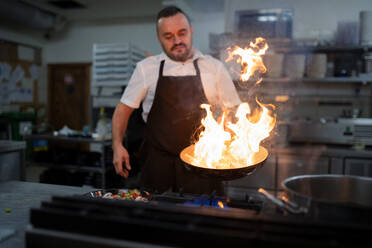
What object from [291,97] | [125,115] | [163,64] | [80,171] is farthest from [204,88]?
[80,171]

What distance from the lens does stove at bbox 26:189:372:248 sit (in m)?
0.65

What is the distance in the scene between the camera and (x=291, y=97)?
394 cm

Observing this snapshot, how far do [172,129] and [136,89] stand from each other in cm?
35

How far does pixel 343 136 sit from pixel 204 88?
86.4 inches

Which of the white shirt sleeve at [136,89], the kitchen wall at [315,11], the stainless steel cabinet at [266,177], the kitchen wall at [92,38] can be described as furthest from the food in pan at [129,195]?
the kitchen wall at [92,38]

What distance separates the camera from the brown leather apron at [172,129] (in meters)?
1.77

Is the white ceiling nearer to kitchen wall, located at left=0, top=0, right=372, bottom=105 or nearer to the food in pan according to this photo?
kitchen wall, located at left=0, top=0, right=372, bottom=105

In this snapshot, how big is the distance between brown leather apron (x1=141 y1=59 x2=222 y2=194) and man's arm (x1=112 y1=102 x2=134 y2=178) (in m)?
0.16

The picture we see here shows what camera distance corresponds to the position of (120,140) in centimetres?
173

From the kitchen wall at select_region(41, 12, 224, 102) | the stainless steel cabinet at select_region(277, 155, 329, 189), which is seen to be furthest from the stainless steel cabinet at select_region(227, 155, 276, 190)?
the kitchen wall at select_region(41, 12, 224, 102)

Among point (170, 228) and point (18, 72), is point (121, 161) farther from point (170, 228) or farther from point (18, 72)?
point (18, 72)

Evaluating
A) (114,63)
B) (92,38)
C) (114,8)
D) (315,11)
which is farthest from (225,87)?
(92,38)

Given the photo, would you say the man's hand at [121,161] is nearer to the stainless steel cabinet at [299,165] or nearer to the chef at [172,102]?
the chef at [172,102]

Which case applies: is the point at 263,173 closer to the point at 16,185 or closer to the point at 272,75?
the point at 272,75
